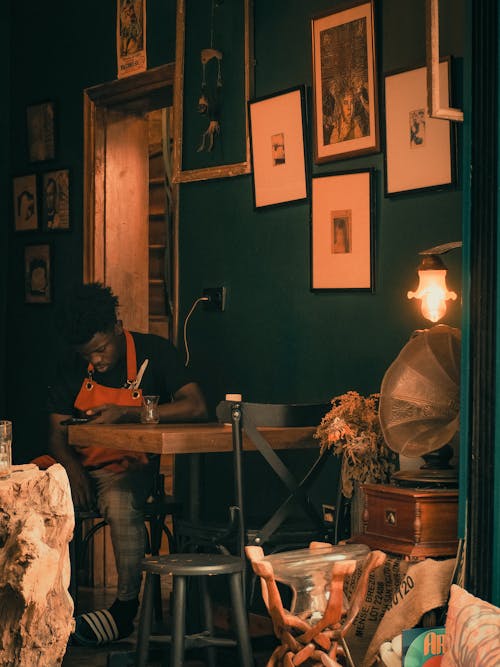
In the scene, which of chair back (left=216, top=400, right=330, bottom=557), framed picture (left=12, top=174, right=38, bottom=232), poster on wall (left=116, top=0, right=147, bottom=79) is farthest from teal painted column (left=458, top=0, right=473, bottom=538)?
framed picture (left=12, top=174, right=38, bottom=232)

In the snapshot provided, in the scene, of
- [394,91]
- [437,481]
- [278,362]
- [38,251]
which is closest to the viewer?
[437,481]

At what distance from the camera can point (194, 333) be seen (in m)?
6.28

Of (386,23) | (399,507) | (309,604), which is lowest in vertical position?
(309,604)

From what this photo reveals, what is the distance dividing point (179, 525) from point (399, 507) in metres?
1.31

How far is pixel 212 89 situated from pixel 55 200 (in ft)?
5.75

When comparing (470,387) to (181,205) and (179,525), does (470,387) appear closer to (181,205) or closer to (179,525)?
(179,525)

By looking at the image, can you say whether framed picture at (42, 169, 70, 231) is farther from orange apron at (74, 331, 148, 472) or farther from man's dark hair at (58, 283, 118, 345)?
orange apron at (74, 331, 148, 472)

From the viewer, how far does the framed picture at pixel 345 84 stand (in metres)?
5.14

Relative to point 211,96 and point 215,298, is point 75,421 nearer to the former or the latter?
point 215,298

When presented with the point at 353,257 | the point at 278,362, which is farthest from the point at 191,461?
the point at 353,257

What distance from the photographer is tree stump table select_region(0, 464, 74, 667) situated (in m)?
3.83

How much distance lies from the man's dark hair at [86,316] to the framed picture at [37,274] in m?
1.76

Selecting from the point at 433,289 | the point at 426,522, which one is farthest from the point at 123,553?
the point at 433,289

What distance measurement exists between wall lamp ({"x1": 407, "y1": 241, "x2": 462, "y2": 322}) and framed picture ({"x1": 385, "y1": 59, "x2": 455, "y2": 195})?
0.39m
